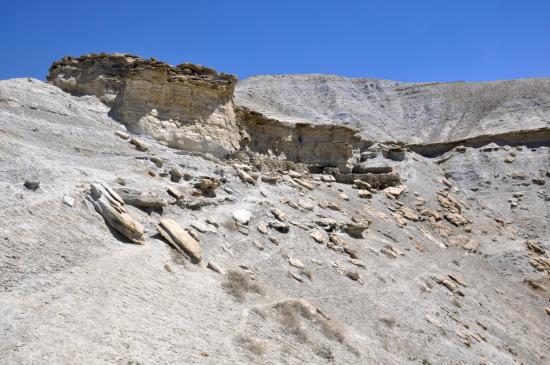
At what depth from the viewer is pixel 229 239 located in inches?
400

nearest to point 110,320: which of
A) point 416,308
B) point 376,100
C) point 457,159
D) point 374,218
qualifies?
point 416,308

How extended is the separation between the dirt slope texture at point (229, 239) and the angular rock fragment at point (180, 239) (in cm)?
4

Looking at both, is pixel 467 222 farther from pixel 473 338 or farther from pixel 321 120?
pixel 321 120

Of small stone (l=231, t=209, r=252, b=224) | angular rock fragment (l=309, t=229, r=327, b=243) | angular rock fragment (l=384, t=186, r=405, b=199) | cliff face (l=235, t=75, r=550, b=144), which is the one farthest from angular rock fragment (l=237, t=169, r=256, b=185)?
cliff face (l=235, t=75, r=550, b=144)

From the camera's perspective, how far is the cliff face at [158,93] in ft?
56.6

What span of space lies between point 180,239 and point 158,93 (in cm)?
1036

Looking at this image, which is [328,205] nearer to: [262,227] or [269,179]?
[269,179]

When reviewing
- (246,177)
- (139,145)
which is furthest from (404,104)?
(139,145)

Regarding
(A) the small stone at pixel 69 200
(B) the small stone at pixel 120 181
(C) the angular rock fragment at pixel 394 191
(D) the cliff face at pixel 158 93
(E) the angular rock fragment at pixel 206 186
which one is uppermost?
(D) the cliff face at pixel 158 93

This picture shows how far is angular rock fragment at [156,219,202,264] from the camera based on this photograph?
28.1 feet

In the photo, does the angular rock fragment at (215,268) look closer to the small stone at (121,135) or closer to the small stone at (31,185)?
the small stone at (31,185)

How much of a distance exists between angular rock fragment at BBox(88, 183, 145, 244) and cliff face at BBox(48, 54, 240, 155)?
850 cm

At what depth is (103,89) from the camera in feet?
58.5

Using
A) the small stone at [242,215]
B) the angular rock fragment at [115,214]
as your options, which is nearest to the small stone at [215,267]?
the angular rock fragment at [115,214]
